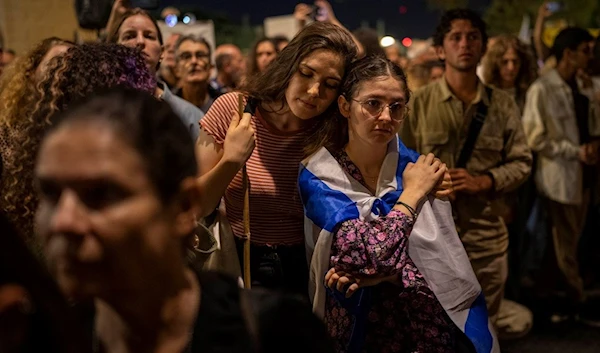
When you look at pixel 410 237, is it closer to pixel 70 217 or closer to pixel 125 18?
pixel 70 217

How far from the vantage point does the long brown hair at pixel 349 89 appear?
3.04 metres

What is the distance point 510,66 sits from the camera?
21.3 ft

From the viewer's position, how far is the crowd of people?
124cm

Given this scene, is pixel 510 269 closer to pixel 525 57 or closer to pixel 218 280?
pixel 525 57

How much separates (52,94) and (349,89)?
3.54 ft

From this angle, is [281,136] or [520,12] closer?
[281,136]

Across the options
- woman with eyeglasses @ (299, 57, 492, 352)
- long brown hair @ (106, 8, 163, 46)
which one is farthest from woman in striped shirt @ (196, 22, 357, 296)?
long brown hair @ (106, 8, 163, 46)

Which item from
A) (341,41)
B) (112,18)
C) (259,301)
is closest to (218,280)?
(259,301)

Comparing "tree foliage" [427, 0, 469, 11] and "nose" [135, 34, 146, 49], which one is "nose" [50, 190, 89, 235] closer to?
"nose" [135, 34, 146, 49]

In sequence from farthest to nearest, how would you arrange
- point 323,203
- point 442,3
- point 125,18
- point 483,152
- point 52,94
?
point 442,3 → point 483,152 → point 125,18 → point 323,203 → point 52,94

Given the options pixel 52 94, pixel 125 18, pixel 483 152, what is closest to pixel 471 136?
pixel 483 152

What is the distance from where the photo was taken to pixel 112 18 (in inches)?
189

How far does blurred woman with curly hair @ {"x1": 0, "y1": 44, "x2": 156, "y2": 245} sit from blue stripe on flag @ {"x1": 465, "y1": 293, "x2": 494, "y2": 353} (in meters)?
1.39

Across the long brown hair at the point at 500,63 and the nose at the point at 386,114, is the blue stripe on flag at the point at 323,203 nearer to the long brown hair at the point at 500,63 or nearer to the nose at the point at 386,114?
the nose at the point at 386,114
